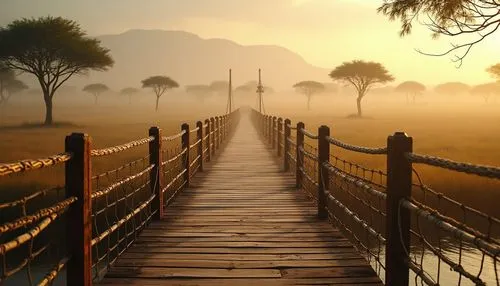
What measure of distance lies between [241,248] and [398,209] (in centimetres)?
214

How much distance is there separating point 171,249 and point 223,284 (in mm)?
1287

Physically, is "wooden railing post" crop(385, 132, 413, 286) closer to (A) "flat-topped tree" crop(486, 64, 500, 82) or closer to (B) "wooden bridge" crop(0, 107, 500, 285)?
(B) "wooden bridge" crop(0, 107, 500, 285)

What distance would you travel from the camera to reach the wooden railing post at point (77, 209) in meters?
3.72

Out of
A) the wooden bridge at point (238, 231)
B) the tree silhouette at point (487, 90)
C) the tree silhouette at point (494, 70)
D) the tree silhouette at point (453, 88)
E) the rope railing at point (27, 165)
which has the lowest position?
the wooden bridge at point (238, 231)

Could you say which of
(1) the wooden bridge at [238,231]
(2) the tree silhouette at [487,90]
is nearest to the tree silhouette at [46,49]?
(1) the wooden bridge at [238,231]

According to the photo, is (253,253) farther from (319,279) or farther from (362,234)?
(362,234)

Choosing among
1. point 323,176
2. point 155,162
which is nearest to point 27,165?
point 155,162

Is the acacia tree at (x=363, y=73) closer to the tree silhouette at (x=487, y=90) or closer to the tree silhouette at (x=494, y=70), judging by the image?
the tree silhouette at (x=494, y=70)

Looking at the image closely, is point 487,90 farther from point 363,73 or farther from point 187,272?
point 187,272

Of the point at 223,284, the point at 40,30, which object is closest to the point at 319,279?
the point at 223,284

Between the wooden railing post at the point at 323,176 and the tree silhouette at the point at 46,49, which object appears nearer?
the wooden railing post at the point at 323,176

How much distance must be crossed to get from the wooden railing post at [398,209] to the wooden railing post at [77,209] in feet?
8.15

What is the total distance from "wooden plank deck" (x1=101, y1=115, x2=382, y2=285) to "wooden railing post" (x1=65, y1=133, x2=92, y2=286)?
68 centimetres

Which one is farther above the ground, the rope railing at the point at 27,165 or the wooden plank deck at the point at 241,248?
the rope railing at the point at 27,165
